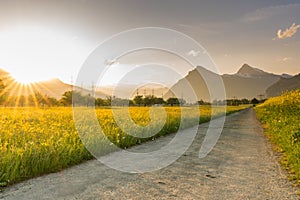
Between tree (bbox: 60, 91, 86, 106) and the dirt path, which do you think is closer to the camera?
the dirt path

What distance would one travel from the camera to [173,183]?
5594mm

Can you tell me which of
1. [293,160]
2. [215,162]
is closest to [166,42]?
[215,162]

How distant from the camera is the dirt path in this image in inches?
192

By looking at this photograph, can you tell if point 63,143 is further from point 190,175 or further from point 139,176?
point 190,175

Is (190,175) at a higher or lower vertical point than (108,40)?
lower

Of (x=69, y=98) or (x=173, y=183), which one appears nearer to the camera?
(x=173, y=183)

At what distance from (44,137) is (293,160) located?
6.99m

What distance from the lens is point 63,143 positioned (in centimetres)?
798

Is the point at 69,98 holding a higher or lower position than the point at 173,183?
higher

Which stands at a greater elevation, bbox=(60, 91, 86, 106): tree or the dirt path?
bbox=(60, 91, 86, 106): tree

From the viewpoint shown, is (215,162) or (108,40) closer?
(215,162)

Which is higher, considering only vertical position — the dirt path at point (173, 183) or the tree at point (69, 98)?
the tree at point (69, 98)

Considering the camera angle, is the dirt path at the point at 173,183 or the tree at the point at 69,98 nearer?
the dirt path at the point at 173,183

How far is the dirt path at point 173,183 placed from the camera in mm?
4883
